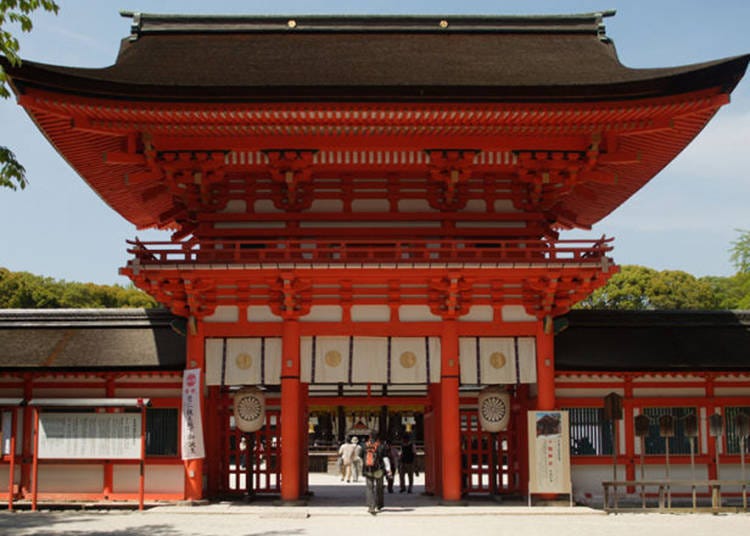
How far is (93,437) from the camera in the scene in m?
19.4

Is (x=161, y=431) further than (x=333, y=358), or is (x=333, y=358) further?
(x=161, y=431)

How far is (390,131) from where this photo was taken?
19156mm

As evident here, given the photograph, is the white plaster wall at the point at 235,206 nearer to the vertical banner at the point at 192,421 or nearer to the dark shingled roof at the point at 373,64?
the dark shingled roof at the point at 373,64

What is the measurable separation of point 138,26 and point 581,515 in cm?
1603

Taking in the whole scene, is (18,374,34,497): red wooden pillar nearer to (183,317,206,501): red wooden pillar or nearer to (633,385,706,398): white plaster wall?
(183,317,206,501): red wooden pillar

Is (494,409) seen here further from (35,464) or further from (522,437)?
(35,464)

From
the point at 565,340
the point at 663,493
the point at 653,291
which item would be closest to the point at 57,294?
the point at 653,291

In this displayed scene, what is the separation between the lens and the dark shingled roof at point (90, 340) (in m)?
20.7

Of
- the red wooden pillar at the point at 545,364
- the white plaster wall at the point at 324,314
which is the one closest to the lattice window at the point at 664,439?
the red wooden pillar at the point at 545,364

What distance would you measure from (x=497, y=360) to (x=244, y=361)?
5542 millimetres

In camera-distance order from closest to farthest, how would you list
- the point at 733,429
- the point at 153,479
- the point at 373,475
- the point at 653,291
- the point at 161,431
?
1. the point at 373,475
2. the point at 153,479
3. the point at 161,431
4. the point at 733,429
5. the point at 653,291

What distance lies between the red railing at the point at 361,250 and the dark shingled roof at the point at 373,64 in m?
3.15

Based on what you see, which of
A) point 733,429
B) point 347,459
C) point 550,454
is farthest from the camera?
point 347,459

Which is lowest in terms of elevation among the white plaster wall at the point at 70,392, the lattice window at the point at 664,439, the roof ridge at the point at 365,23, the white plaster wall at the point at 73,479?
the white plaster wall at the point at 73,479
